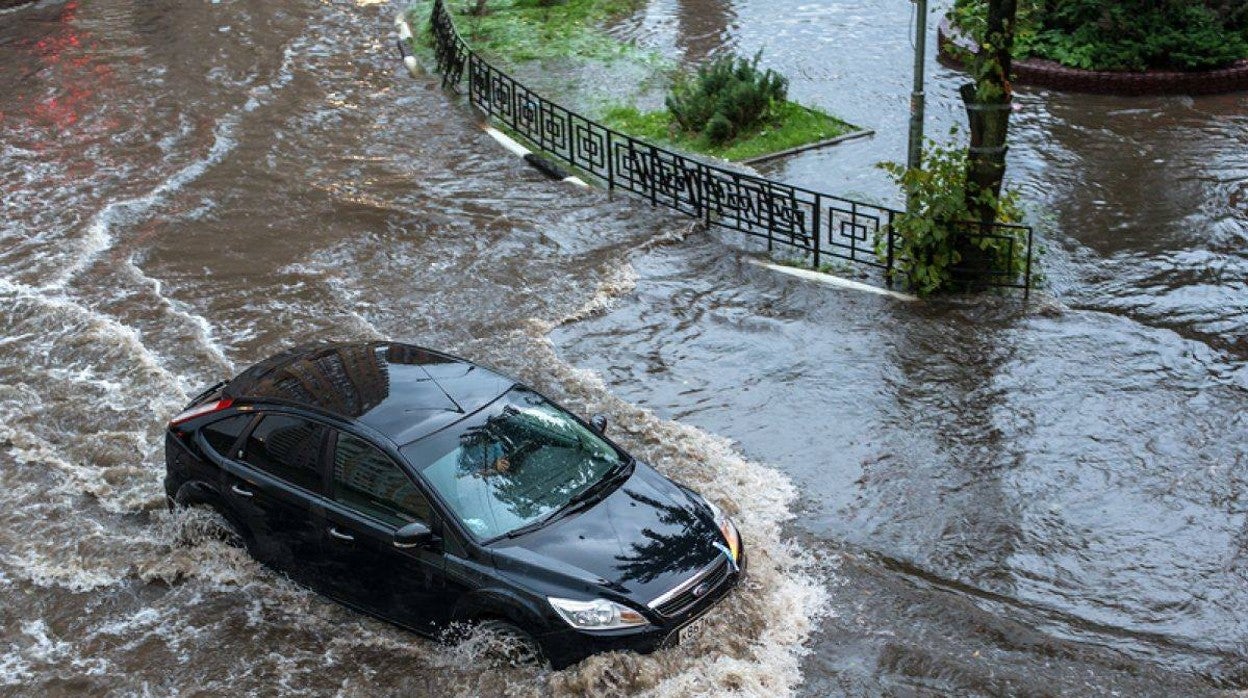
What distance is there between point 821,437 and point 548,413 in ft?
9.47

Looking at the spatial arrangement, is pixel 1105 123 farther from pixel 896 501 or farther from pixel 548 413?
pixel 548 413

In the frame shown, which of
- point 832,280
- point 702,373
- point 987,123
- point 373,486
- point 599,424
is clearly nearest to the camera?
point 373,486

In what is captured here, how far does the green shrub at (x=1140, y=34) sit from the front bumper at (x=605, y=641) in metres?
14.2

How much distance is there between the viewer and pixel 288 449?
830cm

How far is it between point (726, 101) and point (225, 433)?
1092 cm

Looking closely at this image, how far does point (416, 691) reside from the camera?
770cm

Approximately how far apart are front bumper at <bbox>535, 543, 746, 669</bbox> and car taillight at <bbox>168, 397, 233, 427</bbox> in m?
3.10

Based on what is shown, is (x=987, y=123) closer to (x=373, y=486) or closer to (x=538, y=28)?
(x=373, y=486)

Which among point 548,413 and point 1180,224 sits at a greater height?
point 548,413

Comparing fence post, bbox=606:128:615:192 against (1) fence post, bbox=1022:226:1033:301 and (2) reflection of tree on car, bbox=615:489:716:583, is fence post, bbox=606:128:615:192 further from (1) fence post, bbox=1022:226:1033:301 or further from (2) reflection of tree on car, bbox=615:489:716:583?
(2) reflection of tree on car, bbox=615:489:716:583

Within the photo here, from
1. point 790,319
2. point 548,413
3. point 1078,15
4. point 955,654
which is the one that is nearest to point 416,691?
point 548,413

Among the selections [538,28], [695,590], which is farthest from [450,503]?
[538,28]

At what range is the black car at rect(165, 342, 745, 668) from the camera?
7.29m

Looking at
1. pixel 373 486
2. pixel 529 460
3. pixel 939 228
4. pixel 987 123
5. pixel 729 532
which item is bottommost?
pixel 939 228
